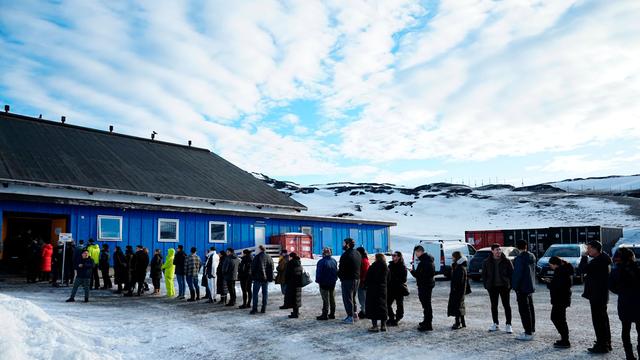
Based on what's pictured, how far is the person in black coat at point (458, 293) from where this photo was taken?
10.4m

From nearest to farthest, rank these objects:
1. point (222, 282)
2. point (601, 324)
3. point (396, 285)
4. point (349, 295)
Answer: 1. point (601, 324)
2. point (396, 285)
3. point (349, 295)
4. point (222, 282)

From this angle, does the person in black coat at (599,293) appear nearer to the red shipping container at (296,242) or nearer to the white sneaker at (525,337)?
the white sneaker at (525,337)

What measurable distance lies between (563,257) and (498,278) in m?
12.7

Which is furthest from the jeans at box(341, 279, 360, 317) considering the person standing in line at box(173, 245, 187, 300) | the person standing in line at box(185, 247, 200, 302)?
the person standing in line at box(173, 245, 187, 300)

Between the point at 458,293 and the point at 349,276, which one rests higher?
the point at 349,276

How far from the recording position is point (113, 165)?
26.6 m

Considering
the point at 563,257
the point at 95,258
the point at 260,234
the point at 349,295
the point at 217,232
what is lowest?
the point at 349,295

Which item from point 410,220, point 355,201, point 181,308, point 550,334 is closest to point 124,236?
point 181,308

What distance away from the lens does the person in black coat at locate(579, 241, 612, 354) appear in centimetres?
809

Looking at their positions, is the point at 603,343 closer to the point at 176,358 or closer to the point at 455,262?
the point at 455,262

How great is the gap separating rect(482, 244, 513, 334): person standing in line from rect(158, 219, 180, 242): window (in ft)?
53.6

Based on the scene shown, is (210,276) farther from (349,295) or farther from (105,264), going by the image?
(349,295)

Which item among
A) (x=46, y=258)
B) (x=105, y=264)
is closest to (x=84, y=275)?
(x=105, y=264)

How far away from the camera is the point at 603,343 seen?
8.05 meters
